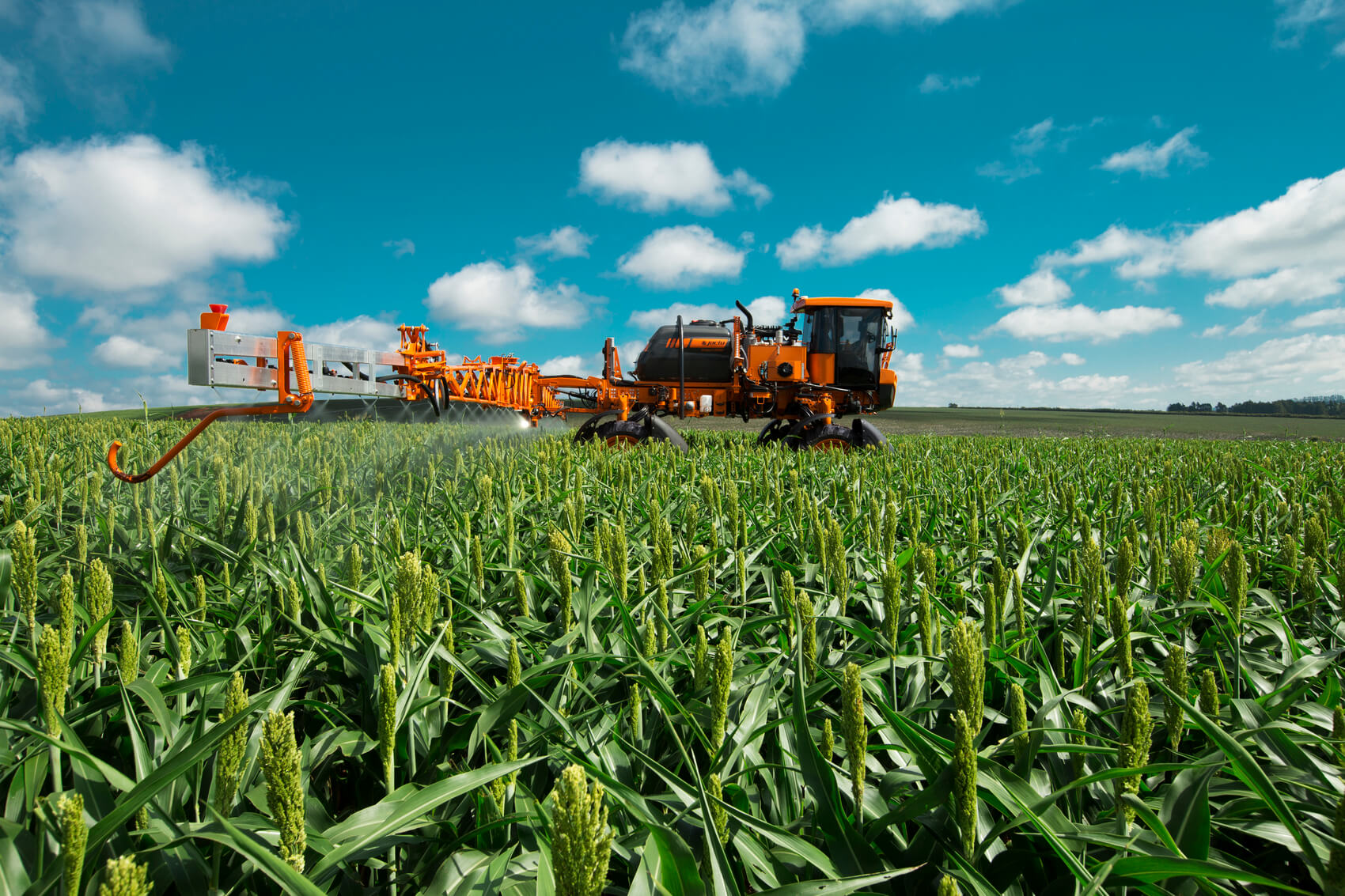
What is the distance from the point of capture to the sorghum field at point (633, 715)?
0.89m

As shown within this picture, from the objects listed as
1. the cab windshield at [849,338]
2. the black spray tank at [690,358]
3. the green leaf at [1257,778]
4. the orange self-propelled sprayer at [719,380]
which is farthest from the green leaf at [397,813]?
the cab windshield at [849,338]

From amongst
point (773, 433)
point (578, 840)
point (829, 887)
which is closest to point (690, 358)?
point (773, 433)

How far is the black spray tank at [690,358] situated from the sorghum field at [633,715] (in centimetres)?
939

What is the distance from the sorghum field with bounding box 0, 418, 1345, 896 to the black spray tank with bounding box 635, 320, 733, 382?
939cm

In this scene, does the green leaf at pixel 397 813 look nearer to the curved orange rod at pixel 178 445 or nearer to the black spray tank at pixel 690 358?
the curved orange rod at pixel 178 445

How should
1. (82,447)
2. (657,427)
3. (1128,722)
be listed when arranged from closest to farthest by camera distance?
(1128,722) < (82,447) < (657,427)

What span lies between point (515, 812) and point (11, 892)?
2.24 ft

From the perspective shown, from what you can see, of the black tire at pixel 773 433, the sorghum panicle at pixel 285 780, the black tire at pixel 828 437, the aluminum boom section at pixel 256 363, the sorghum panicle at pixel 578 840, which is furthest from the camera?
the black tire at pixel 773 433

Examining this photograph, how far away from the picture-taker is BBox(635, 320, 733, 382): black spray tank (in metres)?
12.1

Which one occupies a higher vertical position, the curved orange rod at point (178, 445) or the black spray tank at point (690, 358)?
the black spray tank at point (690, 358)

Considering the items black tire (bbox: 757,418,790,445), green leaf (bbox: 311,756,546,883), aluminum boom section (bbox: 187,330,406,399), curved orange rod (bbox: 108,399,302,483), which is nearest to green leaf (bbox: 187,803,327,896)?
green leaf (bbox: 311,756,546,883)

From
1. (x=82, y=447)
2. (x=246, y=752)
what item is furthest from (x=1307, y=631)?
(x=82, y=447)

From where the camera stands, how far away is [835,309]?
38.8 feet

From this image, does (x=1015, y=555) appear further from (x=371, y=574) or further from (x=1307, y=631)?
(x=371, y=574)
